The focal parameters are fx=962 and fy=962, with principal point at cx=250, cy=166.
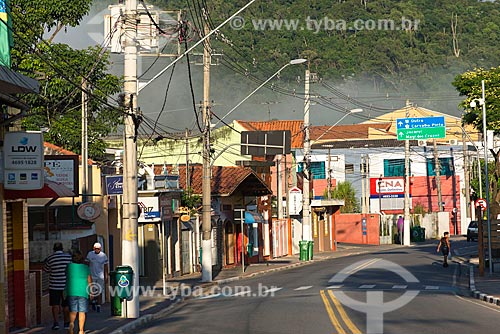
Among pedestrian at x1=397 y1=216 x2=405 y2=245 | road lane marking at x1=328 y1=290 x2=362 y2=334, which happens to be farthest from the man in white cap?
pedestrian at x1=397 y1=216 x2=405 y2=245

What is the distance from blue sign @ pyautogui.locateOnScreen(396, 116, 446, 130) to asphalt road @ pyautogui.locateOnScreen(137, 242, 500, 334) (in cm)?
2584

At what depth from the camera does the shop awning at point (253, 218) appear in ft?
176

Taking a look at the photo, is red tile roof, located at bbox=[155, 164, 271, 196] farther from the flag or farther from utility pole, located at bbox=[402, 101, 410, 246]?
the flag

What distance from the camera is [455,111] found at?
569ft

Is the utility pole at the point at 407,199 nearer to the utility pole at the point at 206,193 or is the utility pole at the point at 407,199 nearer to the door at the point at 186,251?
the door at the point at 186,251

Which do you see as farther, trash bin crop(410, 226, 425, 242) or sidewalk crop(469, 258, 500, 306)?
trash bin crop(410, 226, 425, 242)

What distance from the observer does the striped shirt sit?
21078 millimetres

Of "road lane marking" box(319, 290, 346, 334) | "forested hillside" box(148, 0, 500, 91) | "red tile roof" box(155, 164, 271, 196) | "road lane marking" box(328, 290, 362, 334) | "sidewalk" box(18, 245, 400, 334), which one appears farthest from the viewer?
"forested hillside" box(148, 0, 500, 91)

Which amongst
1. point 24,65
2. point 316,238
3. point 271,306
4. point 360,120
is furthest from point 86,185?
point 360,120

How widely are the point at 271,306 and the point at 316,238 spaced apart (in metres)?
46.3

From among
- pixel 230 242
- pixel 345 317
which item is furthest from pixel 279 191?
pixel 345 317

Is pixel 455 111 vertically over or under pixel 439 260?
over

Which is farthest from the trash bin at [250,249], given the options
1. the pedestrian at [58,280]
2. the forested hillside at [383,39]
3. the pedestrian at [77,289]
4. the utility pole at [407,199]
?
the forested hillside at [383,39]

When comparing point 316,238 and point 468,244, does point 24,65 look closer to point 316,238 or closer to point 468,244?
point 316,238
